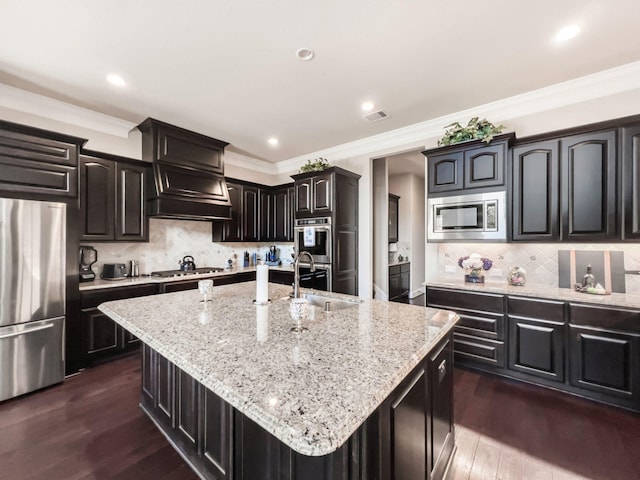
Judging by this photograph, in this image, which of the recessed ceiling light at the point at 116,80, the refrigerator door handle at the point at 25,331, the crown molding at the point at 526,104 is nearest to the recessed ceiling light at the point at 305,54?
the recessed ceiling light at the point at 116,80

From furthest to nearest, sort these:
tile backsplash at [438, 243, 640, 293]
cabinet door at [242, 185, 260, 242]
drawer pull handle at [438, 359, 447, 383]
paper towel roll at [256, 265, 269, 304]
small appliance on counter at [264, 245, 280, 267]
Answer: small appliance on counter at [264, 245, 280, 267], cabinet door at [242, 185, 260, 242], tile backsplash at [438, 243, 640, 293], paper towel roll at [256, 265, 269, 304], drawer pull handle at [438, 359, 447, 383]

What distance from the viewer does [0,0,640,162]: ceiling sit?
71.1 inches

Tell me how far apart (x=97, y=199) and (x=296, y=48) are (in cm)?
278

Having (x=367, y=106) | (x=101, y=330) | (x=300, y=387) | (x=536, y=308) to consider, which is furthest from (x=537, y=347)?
(x=101, y=330)

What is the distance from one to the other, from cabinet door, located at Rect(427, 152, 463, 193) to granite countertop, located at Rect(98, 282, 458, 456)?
184 cm

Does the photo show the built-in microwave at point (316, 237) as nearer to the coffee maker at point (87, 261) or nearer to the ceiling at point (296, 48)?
the ceiling at point (296, 48)

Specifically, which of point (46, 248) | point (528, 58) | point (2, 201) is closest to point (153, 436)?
point (46, 248)

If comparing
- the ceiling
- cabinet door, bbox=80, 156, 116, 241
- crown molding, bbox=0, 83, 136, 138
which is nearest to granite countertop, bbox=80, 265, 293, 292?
cabinet door, bbox=80, 156, 116, 241

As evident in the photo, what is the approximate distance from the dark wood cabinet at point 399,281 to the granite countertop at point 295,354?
350 cm

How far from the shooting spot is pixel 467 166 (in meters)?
2.95

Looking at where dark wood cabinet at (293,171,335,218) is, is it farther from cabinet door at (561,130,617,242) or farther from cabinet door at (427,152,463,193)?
cabinet door at (561,130,617,242)

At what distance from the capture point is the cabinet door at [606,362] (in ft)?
6.84

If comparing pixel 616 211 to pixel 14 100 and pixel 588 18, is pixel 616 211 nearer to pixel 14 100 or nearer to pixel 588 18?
pixel 588 18

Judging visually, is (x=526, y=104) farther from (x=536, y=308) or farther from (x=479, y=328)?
(x=479, y=328)
